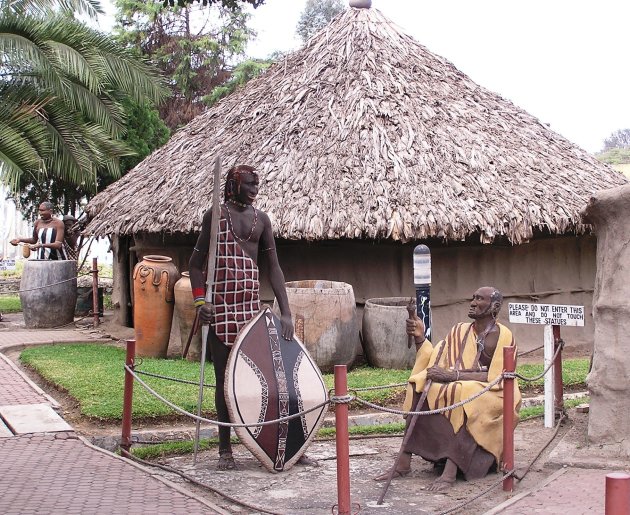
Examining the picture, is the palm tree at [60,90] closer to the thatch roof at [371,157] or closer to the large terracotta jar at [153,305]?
the thatch roof at [371,157]

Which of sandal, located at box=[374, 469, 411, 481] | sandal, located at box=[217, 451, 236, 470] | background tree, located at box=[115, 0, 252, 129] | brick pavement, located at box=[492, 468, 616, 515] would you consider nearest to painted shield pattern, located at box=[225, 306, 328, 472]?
sandal, located at box=[217, 451, 236, 470]

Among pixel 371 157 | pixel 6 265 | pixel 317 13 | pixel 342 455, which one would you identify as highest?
pixel 317 13

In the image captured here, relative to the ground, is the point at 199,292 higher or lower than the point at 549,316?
higher

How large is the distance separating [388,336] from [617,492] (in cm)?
794

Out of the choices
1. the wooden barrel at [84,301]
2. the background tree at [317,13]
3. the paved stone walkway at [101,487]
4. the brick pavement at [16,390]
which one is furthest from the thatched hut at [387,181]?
the background tree at [317,13]

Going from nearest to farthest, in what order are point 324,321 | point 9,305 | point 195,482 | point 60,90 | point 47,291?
point 195,482
point 324,321
point 47,291
point 60,90
point 9,305

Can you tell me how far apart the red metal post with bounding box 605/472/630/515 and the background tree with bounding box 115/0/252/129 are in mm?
25292

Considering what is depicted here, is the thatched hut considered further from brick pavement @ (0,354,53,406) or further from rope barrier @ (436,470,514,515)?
rope barrier @ (436,470,514,515)

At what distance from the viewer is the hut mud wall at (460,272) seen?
1159cm

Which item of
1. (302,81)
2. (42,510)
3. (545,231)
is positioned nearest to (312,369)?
(42,510)

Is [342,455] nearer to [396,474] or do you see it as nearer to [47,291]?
[396,474]

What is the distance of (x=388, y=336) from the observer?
10492mm

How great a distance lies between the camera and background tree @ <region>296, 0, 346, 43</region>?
39.4 m

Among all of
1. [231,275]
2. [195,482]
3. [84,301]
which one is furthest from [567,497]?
[84,301]
